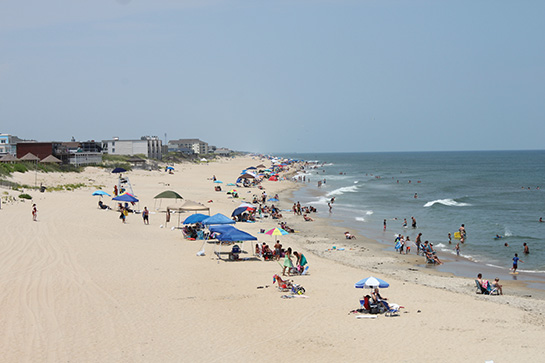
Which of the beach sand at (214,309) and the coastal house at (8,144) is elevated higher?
the coastal house at (8,144)

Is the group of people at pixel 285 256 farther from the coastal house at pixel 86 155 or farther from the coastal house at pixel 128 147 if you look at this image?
the coastal house at pixel 128 147

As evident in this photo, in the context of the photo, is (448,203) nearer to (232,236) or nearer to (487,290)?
(487,290)

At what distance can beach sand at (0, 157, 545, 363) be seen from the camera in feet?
34.8

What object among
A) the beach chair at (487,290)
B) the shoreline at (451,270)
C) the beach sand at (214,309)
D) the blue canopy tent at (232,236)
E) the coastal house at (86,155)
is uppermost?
the coastal house at (86,155)

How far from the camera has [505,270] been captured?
21422 mm

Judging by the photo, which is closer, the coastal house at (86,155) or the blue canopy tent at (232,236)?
the blue canopy tent at (232,236)

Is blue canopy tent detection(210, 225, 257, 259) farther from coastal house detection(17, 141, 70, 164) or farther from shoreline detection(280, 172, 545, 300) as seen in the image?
coastal house detection(17, 141, 70, 164)

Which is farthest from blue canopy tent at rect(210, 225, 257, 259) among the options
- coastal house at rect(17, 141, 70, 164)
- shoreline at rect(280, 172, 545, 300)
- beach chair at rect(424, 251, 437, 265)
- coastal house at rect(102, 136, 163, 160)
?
coastal house at rect(102, 136, 163, 160)

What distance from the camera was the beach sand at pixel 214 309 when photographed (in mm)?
10594

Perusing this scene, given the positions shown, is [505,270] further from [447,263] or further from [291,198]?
[291,198]

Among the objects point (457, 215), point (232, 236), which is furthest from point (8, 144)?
point (232, 236)

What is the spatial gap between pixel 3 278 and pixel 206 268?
658 cm

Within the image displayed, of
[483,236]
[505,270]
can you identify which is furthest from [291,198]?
[505,270]

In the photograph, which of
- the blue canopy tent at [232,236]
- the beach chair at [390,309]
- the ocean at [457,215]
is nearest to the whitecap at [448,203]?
the ocean at [457,215]
